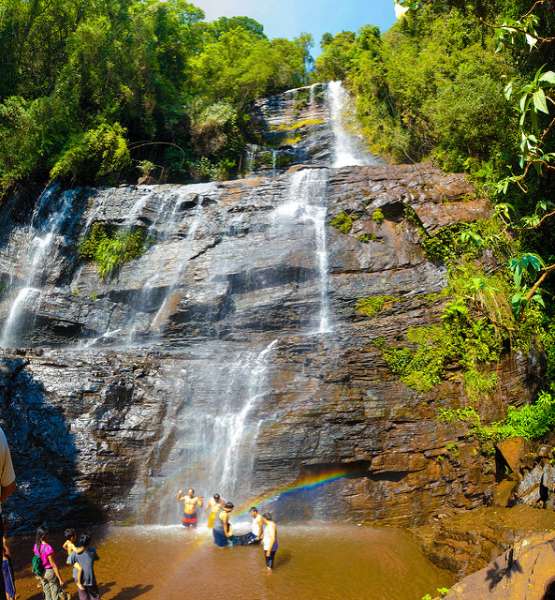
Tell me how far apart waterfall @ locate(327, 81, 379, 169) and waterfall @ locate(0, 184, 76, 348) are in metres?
12.2

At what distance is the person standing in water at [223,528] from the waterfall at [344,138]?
17568 mm

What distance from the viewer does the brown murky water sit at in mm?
7473

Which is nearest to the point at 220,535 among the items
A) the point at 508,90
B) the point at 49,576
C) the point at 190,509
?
the point at 190,509

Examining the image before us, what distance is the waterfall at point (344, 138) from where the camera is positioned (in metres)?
25.9

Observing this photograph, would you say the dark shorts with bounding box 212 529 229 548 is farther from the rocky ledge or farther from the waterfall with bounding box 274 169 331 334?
the waterfall with bounding box 274 169 331 334

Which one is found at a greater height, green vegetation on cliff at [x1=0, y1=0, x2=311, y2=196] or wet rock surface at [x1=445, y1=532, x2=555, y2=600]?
green vegetation on cliff at [x1=0, y1=0, x2=311, y2=196]

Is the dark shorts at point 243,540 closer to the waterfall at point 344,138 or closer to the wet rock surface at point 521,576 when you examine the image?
the wet rock surface at point 521,576

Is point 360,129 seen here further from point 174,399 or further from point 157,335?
point 174,399

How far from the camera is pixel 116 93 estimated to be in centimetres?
2486

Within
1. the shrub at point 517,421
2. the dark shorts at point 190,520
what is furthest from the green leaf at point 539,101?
the dark shorts at point 190,520

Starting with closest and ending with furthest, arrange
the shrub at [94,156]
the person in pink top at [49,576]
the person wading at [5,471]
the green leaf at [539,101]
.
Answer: the person wading at [5,471] < the green leaf at [539,101] < the person in pink top at [49,576] < the shrub at [94,156]

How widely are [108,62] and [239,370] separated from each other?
18775 mm

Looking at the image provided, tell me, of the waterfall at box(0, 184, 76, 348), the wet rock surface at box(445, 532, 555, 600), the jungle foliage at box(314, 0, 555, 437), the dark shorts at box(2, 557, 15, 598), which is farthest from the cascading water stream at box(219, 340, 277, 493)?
the waterfall at box(0, 184, 76, 348)

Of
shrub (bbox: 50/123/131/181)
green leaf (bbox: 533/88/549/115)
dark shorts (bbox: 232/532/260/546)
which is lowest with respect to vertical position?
dark shorts (bbox: 232/532/260/546)
